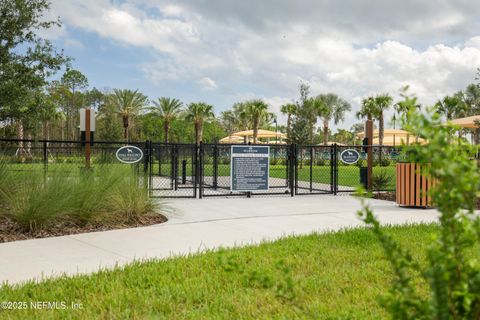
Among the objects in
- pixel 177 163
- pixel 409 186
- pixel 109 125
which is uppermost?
pixel 109 125

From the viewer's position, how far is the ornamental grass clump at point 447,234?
5.88 feet

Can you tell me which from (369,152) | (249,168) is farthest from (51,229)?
(369,152)

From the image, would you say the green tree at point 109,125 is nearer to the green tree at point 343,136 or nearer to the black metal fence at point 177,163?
the black metal fence at point 177,163

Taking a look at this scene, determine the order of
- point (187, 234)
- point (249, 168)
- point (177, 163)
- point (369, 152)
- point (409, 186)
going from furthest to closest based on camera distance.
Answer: point (177, 163) < point (369, 152) < point (249, 168) < point (409, 186) < point (187, 234)

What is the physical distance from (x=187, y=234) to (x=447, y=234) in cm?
638

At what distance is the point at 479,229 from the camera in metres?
1.90

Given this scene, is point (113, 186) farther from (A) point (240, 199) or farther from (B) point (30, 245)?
(A) point (240, 199)

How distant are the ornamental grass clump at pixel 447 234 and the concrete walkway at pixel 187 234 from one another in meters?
4.49

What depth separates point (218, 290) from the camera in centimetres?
486

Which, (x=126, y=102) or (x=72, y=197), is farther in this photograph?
(x=126, y=102)

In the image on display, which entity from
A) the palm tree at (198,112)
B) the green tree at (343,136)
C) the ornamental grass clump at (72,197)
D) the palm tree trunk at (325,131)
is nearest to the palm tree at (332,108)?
the palm tree trunk at (325,131)

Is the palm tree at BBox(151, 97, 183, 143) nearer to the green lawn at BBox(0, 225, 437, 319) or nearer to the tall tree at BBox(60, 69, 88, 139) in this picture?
the tall tree at BBox(60, 69, 88, 139)

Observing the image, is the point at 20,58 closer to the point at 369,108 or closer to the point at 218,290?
the point at 218,290

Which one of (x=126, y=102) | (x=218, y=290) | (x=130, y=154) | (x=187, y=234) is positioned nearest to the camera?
(x=218, y=290)
